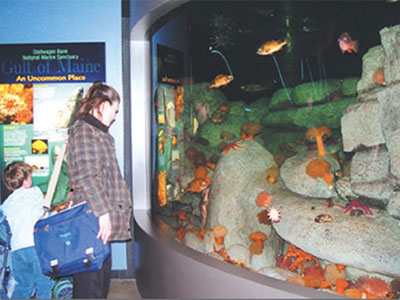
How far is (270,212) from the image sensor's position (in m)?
3.64

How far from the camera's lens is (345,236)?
3350 millimetres

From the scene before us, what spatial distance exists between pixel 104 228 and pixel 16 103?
2.38m

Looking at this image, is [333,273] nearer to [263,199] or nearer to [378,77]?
[263,199]

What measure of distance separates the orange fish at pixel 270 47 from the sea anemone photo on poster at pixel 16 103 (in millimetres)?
2768

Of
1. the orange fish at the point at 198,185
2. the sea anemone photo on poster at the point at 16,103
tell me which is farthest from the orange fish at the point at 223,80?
the sea anemone photo on poster at the point at 16,103

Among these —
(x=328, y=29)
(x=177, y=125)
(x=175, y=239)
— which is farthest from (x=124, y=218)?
(x=328, y=29)

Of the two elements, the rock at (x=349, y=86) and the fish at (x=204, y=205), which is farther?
the fish at (x=204, y=205)

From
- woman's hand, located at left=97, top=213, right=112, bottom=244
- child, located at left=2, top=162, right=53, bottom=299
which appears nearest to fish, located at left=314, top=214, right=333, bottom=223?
woman's hand, located at left=97, top=213, right=112, bottom=244

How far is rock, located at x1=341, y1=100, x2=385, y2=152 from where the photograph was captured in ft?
11.5

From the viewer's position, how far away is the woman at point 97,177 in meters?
3.11

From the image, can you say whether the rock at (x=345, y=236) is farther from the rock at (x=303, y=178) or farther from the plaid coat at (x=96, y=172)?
the plaid coat at (x=96, y=172)

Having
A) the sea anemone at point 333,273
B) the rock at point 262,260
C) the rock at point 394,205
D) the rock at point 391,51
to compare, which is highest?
the rock at point 391,51

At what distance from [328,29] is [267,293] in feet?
6.84

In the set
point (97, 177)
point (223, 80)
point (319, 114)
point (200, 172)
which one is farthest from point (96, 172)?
point (319, 114)
